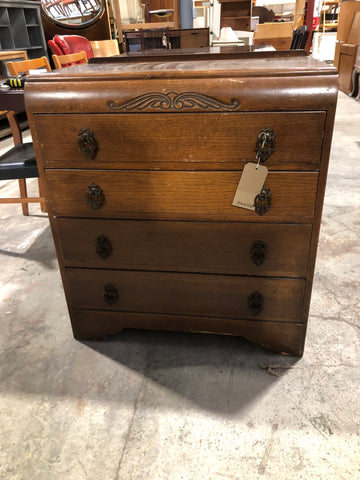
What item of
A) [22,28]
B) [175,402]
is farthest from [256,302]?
[22,28]

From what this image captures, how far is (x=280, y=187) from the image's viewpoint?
1259 millimetres

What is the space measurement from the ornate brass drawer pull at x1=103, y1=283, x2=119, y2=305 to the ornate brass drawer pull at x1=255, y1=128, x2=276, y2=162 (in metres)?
0.80

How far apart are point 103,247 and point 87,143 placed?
16.3 inches

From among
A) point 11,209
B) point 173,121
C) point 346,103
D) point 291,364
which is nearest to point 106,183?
point 173,121

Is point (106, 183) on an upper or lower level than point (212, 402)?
upper

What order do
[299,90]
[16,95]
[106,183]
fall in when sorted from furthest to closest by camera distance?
[16,95]
[106,183]
[299,90]

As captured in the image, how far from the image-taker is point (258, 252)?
54.4 inches

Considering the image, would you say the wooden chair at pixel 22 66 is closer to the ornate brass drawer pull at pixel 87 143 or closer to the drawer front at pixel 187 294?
the ornate brass drawer pull at pixel 87 143

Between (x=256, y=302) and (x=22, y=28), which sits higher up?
(x=22, y=28)

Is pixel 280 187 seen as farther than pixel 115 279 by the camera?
No

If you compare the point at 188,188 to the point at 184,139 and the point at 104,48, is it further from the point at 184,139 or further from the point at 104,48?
the point at 104,48

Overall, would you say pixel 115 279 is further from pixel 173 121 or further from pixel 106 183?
pixel 173 121

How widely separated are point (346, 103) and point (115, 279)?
643cm

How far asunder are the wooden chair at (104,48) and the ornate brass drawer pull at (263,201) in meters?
4.60
